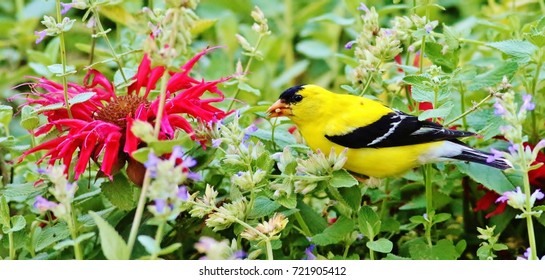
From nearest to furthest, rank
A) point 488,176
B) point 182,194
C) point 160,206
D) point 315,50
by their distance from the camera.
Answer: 1. point 160,206
2. point 182,194
3. point 488,176
4. point 315,50

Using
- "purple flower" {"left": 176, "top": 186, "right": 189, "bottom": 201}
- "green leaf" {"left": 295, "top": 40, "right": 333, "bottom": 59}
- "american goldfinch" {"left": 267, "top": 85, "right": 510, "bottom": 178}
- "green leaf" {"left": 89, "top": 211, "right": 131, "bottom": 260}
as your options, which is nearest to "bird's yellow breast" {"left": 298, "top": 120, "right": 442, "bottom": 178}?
"american goldfinch" {"left": 267, "top": 85, "right": 510, "bottom": 178}

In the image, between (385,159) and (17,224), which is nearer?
(17,224)

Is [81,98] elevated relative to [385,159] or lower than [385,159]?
elevated

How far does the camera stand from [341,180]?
4.74 ft

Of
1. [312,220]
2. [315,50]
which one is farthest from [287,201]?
[315,50]

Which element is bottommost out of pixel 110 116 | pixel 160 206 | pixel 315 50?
pixel 315 50

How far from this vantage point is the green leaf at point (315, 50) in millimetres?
3051

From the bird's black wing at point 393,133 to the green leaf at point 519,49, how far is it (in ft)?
0.65

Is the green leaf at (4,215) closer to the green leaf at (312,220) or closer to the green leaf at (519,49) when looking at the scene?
the green leaf at (312,220)

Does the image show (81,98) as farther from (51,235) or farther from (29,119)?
(51,235)

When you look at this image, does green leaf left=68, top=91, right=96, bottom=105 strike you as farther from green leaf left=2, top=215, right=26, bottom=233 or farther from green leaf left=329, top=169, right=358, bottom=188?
green leaf left=329, top=169, right=358, bottom=188

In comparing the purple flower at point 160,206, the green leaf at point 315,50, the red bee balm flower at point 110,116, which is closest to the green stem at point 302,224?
the red bee balm flower at point 110,116

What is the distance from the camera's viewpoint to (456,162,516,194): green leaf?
1.64 metres

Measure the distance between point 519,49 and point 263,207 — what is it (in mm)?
614
